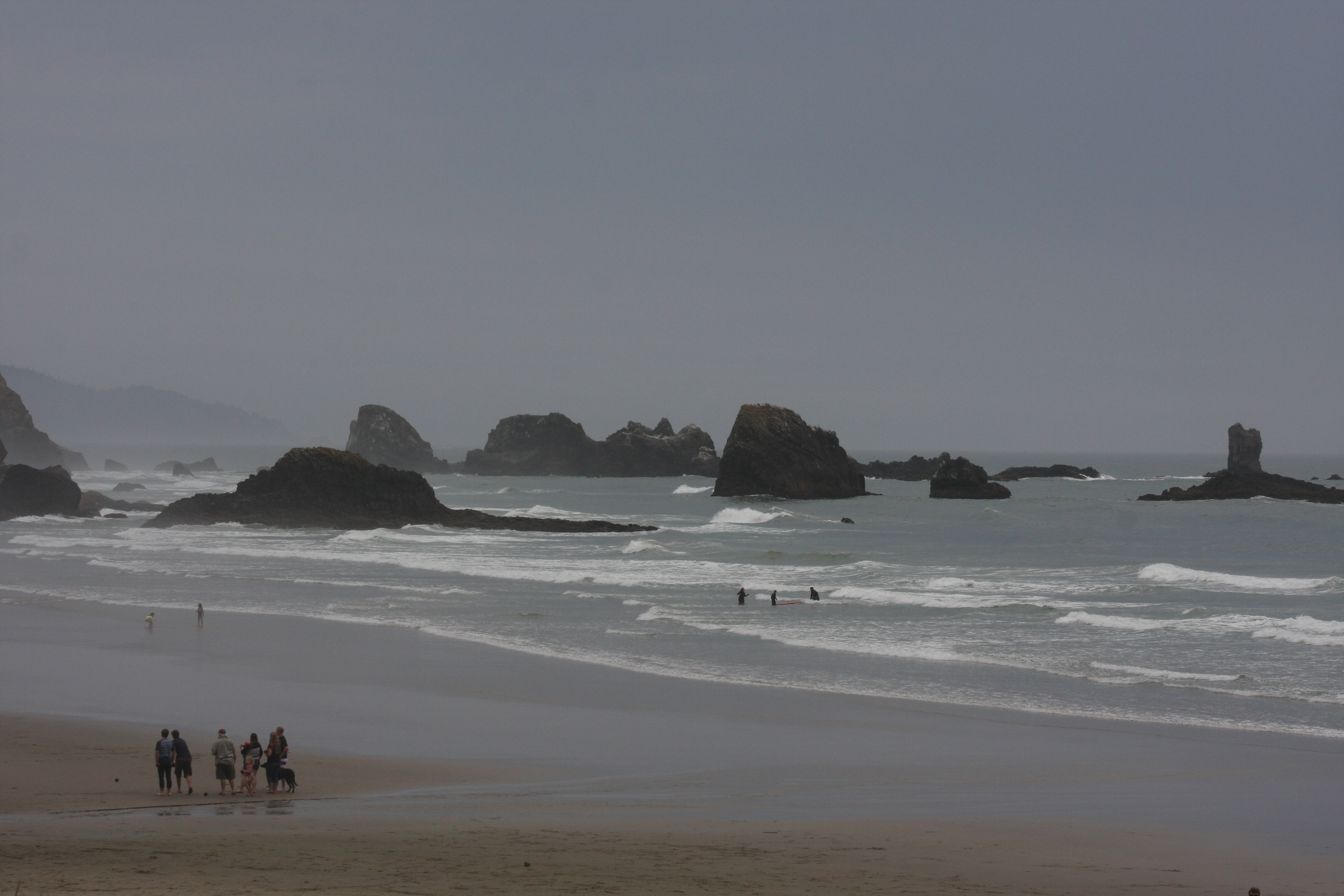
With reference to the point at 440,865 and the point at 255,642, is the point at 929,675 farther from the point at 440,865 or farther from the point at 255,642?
the point at 255,642

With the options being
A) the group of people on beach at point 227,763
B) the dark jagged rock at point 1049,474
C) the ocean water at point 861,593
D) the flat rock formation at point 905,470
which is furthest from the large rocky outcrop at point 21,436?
the group of people on beach at point 227,763

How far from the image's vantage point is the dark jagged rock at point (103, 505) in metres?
64.8

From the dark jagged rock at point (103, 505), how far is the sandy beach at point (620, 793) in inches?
1922

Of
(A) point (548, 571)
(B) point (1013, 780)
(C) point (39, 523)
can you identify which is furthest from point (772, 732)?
(C) point (39, 523)

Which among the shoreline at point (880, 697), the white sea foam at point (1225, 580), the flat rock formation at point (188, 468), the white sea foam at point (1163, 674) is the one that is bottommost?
the shoreline at point (880, 697)

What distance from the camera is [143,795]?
484 inches

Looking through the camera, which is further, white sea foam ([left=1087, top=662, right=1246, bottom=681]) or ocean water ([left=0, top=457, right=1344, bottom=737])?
ocean water ([left=0, top=457, right=1344, bottom=737])

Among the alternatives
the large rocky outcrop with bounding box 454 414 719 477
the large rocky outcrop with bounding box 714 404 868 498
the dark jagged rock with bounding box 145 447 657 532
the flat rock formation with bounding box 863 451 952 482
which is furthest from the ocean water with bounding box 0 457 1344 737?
the large rocky outcrop with bounding box 454 414 719 477

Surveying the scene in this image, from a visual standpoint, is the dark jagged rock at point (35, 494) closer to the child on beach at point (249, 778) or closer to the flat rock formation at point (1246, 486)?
the child on beach at point (249, 778)

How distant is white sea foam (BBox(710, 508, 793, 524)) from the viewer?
63938 millimetres

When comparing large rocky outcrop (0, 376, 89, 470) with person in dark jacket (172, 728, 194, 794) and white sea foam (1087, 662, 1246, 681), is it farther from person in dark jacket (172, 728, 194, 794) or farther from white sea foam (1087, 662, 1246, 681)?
white sea foam (1087, 662, 1246, 681)

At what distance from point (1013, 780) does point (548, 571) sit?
27.4 m

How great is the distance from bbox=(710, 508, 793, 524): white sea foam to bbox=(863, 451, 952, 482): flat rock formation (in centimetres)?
5158

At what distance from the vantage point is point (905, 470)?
121250mm
